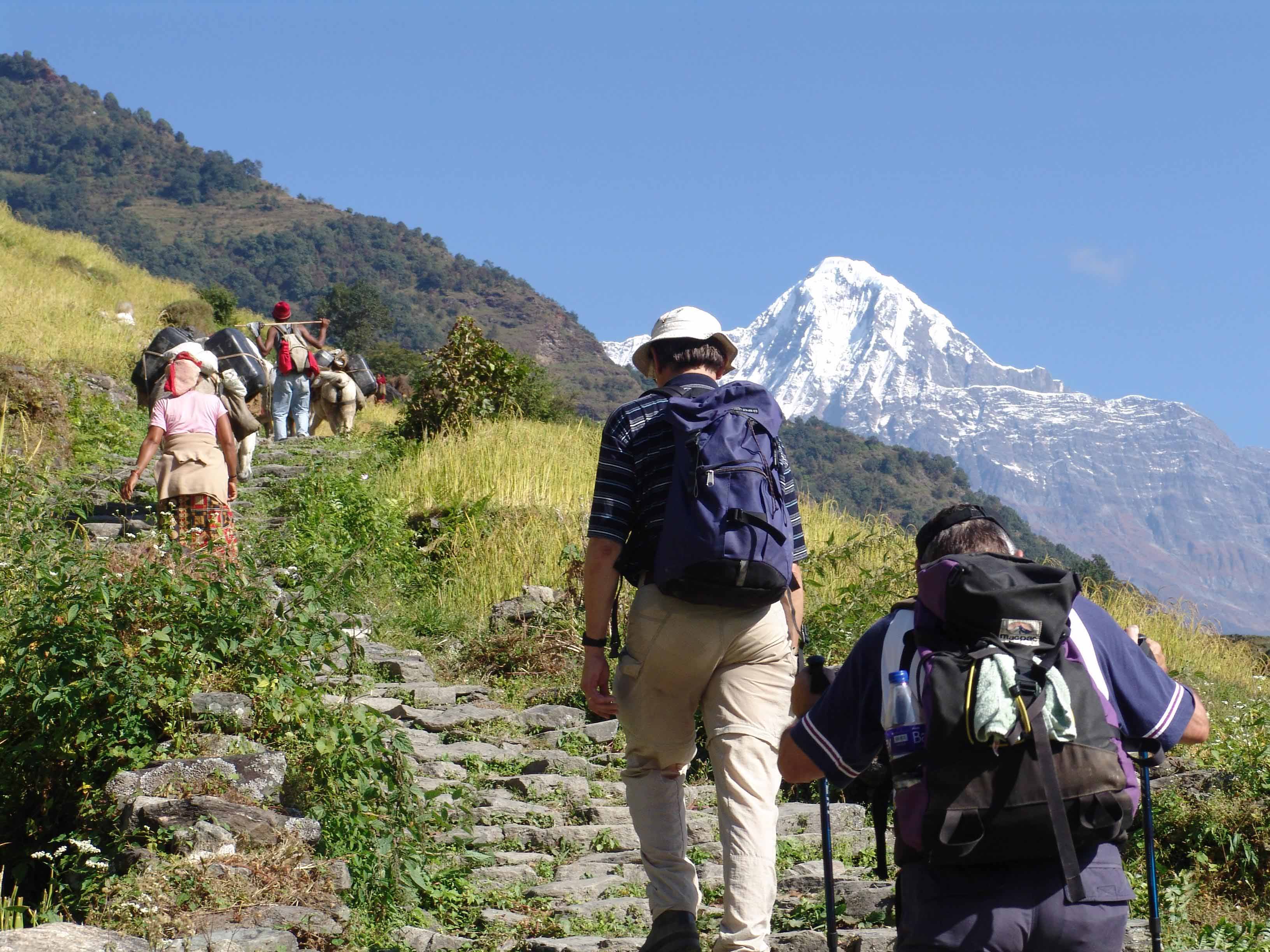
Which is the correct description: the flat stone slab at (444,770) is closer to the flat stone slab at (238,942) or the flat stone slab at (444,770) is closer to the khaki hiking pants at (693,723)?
the flat stone slab at (238,942)

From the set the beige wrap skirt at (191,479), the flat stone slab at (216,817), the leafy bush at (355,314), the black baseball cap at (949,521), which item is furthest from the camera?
the leafy bush at (355,314)

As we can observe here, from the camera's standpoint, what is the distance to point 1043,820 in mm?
2303

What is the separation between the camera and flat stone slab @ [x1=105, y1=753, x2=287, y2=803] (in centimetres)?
492

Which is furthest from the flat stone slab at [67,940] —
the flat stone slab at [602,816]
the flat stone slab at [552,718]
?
the flat stone slab at [552,718]

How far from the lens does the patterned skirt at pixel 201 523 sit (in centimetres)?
602

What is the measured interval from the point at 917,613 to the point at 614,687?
1543mm

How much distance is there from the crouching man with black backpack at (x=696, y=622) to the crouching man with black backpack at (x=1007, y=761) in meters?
1.14

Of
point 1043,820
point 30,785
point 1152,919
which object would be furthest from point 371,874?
point 1043,820

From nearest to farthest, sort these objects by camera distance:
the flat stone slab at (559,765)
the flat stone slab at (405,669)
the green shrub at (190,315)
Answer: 1. the flat stone slab at (559,765)
2. the flat stone slab at (405,669)
3. the green shrub at (190,315)

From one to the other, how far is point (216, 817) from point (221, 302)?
34.2 m

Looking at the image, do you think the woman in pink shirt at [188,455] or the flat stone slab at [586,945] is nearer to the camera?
the flat stone slab at [586,945]

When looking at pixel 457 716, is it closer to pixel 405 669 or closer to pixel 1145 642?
pixel 405 669

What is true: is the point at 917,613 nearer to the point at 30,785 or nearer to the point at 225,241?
the point at 30,785

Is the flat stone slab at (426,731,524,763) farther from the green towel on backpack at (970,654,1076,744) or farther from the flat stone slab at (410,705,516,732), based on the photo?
the green towel on backpack at (970,654,1076,744)
